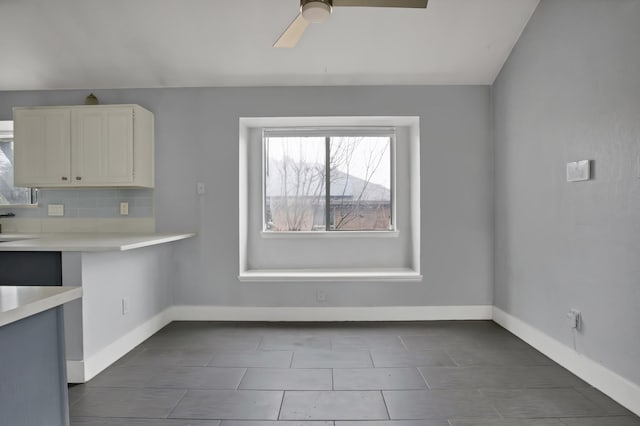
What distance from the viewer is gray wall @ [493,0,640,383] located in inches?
83.8

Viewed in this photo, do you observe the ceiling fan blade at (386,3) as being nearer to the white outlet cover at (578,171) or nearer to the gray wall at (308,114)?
the white outlet cover at (578,171)

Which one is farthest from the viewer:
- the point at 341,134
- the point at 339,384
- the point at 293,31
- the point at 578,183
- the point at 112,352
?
the point at 341,134

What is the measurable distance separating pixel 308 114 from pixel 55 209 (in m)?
2.65

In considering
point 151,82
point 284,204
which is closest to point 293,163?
point 284,204

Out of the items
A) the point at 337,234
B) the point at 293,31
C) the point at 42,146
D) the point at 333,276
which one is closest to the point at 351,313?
the point at 333,276

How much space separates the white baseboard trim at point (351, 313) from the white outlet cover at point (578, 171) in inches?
65.6

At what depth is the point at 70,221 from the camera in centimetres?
377

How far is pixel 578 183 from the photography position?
2.54 m

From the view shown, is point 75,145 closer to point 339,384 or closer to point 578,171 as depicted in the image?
point 339,384

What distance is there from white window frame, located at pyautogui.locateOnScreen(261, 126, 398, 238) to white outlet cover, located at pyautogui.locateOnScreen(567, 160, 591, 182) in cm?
185

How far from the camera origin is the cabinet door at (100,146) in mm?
3402

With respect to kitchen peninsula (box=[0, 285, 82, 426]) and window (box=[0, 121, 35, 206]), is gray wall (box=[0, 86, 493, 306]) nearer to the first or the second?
window (box=[0, 121, 35, 206])

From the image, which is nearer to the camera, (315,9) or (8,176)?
(315,9)

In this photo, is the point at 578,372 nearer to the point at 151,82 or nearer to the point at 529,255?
the point at 529,255
